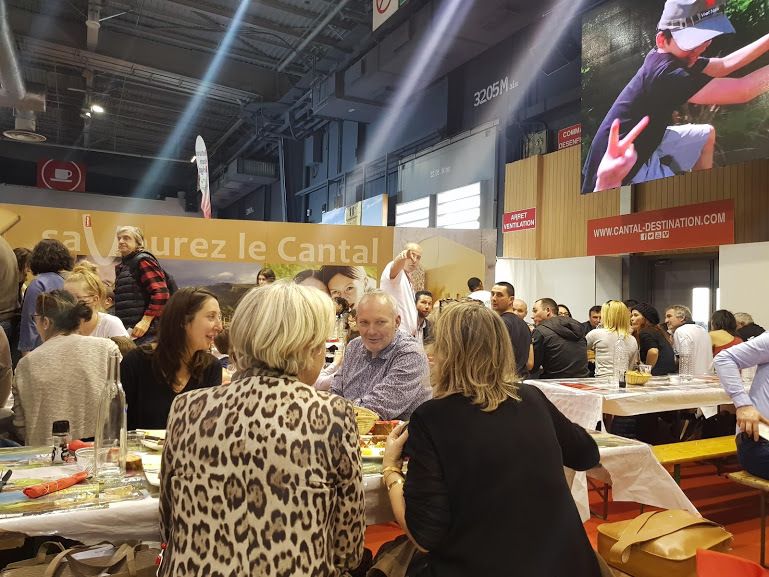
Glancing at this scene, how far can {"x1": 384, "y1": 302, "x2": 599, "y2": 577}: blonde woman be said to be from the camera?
1.48 meters

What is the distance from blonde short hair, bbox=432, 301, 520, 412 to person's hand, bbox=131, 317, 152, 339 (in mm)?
3135

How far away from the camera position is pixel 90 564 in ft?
5.18

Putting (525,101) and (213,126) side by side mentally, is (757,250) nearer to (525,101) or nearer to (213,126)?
(525,101)

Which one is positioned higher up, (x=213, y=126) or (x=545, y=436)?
(x=213, y=126)

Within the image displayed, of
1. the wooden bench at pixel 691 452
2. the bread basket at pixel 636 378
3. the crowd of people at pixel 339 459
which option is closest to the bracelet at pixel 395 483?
the crowd of people at pixel 339 459

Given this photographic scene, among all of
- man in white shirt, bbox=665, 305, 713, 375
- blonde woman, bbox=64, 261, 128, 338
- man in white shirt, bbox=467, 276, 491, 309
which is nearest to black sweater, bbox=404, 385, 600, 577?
blonde woman, bbox=64, 261, 128, 338

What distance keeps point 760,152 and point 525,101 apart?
4.91 metres

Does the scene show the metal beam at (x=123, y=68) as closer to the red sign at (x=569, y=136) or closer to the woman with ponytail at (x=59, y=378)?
the red sign at (x=569, y=136)

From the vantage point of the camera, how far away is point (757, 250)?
677cm

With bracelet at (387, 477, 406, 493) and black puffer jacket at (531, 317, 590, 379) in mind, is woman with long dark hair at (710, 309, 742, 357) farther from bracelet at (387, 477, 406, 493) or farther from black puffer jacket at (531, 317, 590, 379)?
bracelet at (387, 477, 406, 493)

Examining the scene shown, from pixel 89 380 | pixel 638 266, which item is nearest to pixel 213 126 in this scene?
pixel 638 266

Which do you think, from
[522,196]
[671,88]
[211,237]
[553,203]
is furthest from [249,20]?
[671,88]

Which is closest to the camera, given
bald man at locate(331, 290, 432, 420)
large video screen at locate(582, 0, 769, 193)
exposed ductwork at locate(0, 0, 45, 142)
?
bald man at locate(331, 290, 432, 420)

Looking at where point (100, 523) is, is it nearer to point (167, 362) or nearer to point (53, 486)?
point (53, 486)
